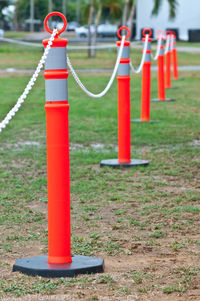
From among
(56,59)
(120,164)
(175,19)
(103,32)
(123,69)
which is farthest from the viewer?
(103,32)

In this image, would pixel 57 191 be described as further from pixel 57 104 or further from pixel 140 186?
pixel 140 186

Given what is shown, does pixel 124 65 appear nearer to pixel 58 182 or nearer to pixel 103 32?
pixel 58 182

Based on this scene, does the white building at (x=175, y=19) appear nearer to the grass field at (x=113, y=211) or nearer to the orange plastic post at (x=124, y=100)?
the grass field at (x=113, y=211)

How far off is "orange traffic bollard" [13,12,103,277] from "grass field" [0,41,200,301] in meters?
0.07

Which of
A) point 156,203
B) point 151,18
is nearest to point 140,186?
point 156,203

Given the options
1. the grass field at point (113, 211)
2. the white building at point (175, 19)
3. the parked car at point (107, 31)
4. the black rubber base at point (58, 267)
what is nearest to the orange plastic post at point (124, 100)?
the grass field at point (113, 211)

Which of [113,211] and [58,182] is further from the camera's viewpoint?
[113,211]

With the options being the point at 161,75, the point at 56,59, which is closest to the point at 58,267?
the point at 56,59

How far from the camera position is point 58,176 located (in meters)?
3.55

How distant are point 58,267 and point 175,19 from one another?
54.2 metres

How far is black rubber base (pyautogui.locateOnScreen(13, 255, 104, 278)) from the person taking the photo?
3482mm

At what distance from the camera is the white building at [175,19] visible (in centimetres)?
5550

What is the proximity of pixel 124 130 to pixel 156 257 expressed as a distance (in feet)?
9.64

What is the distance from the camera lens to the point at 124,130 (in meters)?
6.69
